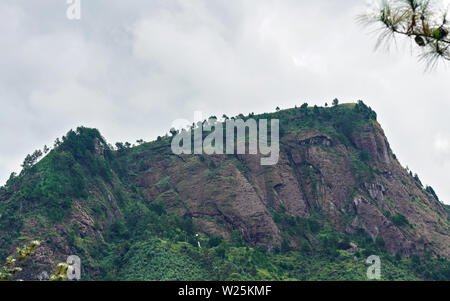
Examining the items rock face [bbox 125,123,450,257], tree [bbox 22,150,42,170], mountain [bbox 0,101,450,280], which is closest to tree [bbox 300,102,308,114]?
mountain [bbox 0,101,450,280]

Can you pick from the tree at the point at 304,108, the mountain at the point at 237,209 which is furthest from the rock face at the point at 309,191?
the tree at the point at 304,108

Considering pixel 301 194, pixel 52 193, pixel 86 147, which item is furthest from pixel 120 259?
pixel 301 194

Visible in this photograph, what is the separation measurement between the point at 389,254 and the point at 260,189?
27.6 m

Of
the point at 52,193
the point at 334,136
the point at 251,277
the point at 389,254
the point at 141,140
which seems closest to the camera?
the point at 251,277

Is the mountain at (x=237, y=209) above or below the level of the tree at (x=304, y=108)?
below

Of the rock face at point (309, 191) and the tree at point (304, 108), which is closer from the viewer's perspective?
the rock face at point (309, 191)

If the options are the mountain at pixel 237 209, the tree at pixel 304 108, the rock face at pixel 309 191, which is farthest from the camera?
the tree at pixel 304 108

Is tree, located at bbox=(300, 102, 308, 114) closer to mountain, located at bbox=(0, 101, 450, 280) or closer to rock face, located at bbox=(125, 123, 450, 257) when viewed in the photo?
mountain, located at bbox=(0, 101, 450, 280)

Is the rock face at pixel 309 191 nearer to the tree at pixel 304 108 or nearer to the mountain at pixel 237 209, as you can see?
the mountain at pixel 237 209

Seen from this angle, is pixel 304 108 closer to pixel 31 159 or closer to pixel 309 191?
pixel 309 191

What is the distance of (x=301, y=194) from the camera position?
10088 cm

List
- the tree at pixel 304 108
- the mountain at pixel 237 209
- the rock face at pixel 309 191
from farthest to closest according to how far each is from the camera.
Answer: the tree at pixel 304 108
the rock face at pixel 309 191
the mountain at pixel 237 209

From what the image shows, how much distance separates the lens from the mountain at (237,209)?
242 feet
